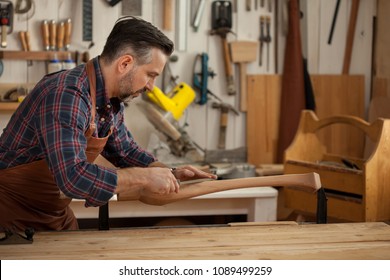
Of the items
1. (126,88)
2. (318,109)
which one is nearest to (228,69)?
(318,109)

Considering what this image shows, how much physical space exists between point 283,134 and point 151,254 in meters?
2.55

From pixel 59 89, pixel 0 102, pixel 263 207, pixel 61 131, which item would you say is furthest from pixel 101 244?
pixel 0 102

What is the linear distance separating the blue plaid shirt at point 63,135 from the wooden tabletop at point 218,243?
16 centimetres

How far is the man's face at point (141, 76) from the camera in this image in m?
2.21

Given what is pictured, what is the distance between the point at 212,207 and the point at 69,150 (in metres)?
1.69

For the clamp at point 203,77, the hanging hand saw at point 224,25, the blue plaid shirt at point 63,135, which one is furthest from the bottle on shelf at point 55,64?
the blue plaid shirt at point 63,135

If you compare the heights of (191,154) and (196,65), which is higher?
(196,65)

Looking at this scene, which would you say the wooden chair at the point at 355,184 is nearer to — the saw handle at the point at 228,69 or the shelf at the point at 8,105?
the saw handle at the point at 228,69

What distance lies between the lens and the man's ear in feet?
7.14

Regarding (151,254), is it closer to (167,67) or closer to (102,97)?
(102,97)

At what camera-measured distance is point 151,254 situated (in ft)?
6.16

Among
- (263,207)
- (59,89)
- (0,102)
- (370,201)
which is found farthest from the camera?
(0,102)

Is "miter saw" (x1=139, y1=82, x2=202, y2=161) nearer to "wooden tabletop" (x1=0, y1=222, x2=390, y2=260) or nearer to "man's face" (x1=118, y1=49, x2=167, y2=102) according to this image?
"man's face" (x1=118, y1=49, x2=167, y2=102)

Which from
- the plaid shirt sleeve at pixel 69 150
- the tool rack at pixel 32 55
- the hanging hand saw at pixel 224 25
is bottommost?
the plaid shirt sleeve at pixel 69 150
